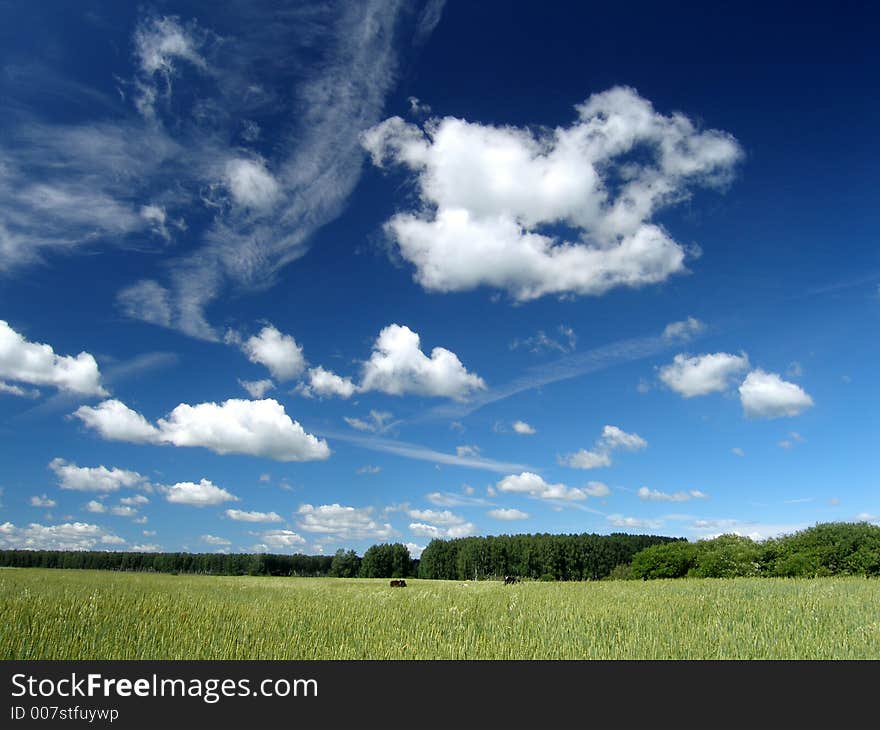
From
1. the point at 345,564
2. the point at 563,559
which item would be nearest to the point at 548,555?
the point at 563,559

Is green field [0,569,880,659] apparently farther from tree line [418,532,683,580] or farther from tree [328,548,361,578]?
tree [328,548,361,578]

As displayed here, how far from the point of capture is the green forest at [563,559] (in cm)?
4188

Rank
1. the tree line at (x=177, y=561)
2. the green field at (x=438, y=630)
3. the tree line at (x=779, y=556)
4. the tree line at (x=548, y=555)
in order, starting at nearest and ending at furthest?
1. the green field at (x=438, y=630)
2. the tree line at (x=779, y=556)
3. the tree line at (x=548, y=555)
4. the tree line at (x=177, y=561)

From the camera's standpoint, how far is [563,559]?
115500mm

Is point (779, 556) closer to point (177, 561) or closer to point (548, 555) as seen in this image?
point (548, 555)

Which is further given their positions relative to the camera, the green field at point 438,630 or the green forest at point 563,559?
the green forest at point 563,559

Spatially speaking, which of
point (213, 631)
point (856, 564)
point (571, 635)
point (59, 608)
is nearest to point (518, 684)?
point (571, 635)

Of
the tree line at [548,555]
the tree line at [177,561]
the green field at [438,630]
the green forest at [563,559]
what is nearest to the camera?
the green field at [438,630]

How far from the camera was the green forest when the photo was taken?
137ft

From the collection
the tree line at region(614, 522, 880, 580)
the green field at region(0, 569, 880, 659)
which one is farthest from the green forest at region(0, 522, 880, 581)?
the green field at region(0, 569, 880, 659)

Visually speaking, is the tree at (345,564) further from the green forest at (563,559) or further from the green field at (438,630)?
the green field at (438,630)

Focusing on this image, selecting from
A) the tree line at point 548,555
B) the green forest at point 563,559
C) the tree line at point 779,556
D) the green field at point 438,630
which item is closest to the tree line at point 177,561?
the green forest at point 563,559

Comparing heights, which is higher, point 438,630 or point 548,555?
point 438,630

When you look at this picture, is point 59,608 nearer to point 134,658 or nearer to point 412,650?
point 134,658
